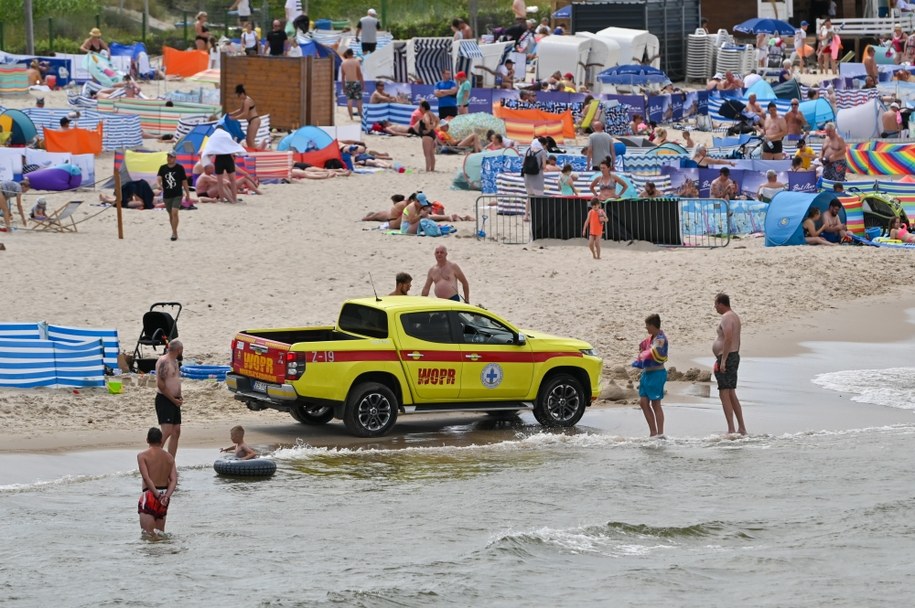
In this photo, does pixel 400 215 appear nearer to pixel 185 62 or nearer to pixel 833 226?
pixel 833 226

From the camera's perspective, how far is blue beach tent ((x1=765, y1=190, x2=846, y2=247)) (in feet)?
83.8

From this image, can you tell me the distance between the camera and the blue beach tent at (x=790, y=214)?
2555 centimetres

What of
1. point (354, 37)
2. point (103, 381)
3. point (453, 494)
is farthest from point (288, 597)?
point (354, 37)

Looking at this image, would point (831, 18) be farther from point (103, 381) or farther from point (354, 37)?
point (103, 381)

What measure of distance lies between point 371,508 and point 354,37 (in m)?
40.3

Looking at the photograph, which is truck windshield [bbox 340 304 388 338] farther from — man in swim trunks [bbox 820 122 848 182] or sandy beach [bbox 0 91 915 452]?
man in swim trunks [bbox 820 122 848 182]

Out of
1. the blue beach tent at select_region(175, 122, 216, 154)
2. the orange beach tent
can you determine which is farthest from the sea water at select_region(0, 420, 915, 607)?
the orange beach tent

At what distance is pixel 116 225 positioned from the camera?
26.2 metres

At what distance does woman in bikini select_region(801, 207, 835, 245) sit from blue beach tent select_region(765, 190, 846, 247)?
0.06 m

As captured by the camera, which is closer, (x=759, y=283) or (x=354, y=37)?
(x=759, y=283)

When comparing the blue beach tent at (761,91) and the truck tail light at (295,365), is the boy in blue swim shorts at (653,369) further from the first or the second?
the blue beach tent at (761,91)

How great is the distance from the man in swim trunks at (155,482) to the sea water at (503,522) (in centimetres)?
20

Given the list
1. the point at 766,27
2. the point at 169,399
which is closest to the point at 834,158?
the point at 169,399

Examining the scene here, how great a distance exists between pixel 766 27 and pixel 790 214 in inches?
1195
